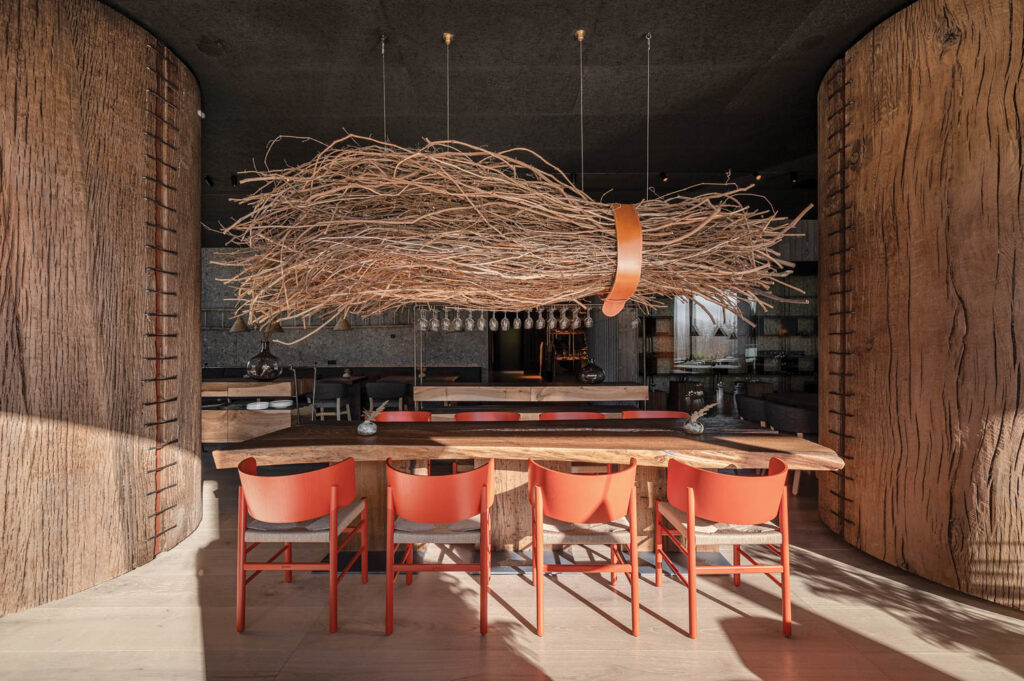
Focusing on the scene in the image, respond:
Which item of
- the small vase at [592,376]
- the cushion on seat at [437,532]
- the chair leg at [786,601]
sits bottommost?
the chair leg at [786,601]

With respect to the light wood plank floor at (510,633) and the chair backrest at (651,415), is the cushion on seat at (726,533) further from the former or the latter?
the chair backrest at (651,415)

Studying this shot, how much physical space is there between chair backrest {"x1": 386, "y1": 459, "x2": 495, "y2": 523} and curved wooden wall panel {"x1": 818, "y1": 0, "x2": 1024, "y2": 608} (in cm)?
268

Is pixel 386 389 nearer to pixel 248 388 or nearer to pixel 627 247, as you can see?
pixel 248 388

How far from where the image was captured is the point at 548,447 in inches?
105

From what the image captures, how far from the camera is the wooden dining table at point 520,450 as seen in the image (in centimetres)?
256

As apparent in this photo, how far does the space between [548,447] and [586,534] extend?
53cm

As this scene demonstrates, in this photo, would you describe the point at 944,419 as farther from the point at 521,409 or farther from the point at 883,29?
the point at 521,409

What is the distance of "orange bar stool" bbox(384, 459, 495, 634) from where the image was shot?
2.17 m

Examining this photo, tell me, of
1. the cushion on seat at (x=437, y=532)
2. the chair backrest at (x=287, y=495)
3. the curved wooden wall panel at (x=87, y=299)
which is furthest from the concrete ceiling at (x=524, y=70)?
the cushion on seat at (x=437, y=532)

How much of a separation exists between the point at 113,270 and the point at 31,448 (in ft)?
3.53

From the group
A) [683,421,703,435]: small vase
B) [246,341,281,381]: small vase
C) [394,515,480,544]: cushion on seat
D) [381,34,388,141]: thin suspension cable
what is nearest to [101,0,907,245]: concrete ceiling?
[381,34,388,141]: thin suspension cable

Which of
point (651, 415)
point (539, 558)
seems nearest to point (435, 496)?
point (539, 558)

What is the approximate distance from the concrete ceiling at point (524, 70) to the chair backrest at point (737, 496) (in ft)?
8.81

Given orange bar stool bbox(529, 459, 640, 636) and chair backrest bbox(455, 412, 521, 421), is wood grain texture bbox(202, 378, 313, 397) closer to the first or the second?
chair backrest bbox(455, 412, 521, 421)
